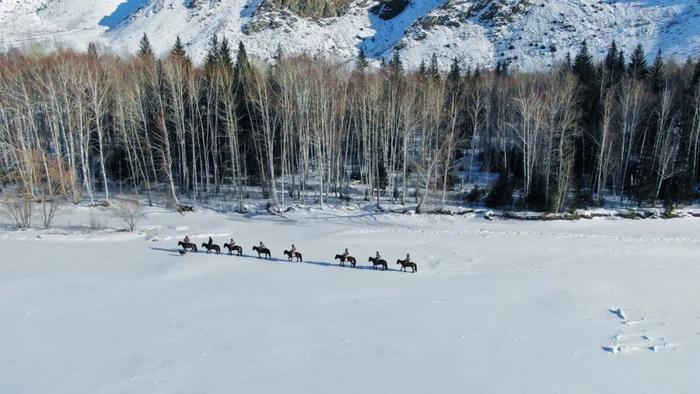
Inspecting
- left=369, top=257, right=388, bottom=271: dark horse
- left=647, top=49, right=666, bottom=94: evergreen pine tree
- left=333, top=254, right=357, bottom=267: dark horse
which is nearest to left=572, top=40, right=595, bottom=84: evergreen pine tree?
left=647, top=49, right=666, bottom=94: evergreen pine tree

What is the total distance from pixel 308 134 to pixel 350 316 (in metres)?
23.2

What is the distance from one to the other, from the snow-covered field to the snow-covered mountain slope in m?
55.6

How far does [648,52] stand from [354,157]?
63513mm

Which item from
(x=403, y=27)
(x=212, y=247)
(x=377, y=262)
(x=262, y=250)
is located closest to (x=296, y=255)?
(x=262, y=250)

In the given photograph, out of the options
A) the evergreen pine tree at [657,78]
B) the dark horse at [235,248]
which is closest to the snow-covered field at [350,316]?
the dark horse at [235,248]

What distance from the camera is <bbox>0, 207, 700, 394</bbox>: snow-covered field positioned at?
1144 cm

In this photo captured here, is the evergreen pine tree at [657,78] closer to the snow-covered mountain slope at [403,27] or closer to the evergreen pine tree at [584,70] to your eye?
the evergreen pine tree at [584,70]

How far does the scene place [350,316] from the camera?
15234mm

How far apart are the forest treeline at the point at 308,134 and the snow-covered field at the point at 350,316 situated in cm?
1024

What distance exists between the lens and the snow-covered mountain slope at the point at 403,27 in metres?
88.3

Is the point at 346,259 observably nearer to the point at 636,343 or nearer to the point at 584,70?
the point at 636,343

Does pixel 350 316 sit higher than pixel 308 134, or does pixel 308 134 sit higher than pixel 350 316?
pixel 308 134

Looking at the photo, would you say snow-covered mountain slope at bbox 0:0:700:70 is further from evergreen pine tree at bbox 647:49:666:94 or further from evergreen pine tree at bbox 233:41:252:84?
evergreen pine tree at bbox 647:49:666:94

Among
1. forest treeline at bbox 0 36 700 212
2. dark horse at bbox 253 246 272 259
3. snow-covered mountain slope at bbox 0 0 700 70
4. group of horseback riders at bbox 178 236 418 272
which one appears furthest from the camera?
snow-covered mountain slope at bbox 0 0 700 70
